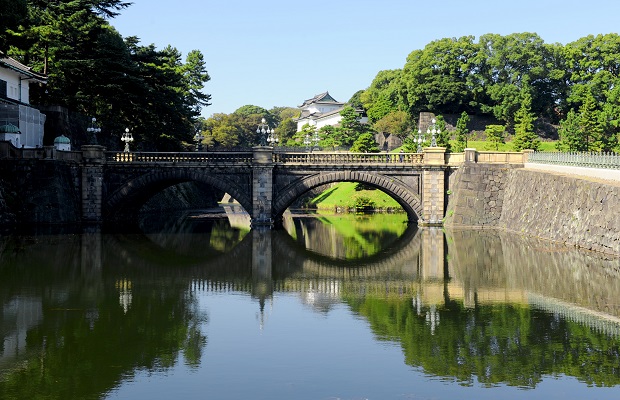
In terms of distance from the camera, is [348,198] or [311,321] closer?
[311,321]

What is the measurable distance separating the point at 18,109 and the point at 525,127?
58.2m

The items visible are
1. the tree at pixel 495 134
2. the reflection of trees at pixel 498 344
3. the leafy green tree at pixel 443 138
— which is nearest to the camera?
the reflection of trees at pixel 498 344

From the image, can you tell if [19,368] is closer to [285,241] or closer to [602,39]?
[285,241]

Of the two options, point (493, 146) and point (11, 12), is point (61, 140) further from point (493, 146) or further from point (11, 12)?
point (493, 146)

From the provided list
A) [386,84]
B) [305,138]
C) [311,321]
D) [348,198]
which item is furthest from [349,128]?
[311,321]

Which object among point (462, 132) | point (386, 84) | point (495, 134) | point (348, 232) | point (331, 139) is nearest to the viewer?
point (348, 232)

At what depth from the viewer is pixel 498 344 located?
2300 centimetres

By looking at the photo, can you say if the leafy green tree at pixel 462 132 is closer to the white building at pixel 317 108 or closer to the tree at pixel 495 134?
the tree at pixel 495 134

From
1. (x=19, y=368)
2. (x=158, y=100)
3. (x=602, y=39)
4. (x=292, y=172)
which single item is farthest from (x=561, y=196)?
(x=602, y=39)

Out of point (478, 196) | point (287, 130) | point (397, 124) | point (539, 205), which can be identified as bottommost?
point (539, 205)

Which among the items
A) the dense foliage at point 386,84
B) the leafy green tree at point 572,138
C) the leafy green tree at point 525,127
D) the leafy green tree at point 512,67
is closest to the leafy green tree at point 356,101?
the dense foliage at point 386,84

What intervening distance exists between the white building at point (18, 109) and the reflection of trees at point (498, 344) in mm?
37912

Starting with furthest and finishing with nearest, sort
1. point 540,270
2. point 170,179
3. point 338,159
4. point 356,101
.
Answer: point 356,101
point 170,179
point 338,159
point 540,270

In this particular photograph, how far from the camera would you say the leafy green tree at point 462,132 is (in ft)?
298
